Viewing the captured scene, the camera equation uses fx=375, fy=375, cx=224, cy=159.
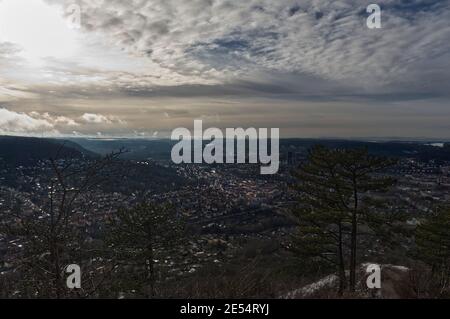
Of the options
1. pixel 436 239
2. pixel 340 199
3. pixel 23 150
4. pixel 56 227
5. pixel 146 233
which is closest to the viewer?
pixel 56 227

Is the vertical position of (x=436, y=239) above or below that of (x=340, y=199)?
below

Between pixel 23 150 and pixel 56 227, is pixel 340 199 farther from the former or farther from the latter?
pixel 23 150

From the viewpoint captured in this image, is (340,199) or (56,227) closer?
(56,227)

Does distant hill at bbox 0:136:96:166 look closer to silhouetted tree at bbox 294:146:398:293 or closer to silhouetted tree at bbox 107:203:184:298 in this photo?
silhouetted tree at bbox 107:203:184:298

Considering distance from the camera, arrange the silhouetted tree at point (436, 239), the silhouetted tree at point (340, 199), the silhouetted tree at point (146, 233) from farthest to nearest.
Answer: the silhouetted tree at point (436, 239) → the silhouetted tree at point (146, 233) → the silhouetted tree at point (340, 199)

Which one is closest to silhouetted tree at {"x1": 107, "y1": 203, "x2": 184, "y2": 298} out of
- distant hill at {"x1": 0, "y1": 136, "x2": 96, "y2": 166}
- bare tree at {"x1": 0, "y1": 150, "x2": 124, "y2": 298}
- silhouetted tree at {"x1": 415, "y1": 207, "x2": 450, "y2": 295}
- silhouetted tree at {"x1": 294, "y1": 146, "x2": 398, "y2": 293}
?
silhouetted tree at {"x1": 294, "y1": 146, "x2": 398, "y2": 293}

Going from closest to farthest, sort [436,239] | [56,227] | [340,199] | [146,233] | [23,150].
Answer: [56,227] → [340,199] → [146,233] → [436,239] → [23,150]

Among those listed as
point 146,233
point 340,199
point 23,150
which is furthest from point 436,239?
point 23,150

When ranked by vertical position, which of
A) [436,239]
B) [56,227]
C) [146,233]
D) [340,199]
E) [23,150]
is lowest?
[436,239]

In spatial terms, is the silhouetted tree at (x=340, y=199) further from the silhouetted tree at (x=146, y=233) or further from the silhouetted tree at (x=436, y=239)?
the silhouetted tree at (x=436, y=239)

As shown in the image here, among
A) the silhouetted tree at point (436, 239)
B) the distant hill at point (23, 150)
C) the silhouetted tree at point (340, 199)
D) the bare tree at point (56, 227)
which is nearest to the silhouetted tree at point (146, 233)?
the silhouetted tree at point (340, 199)
